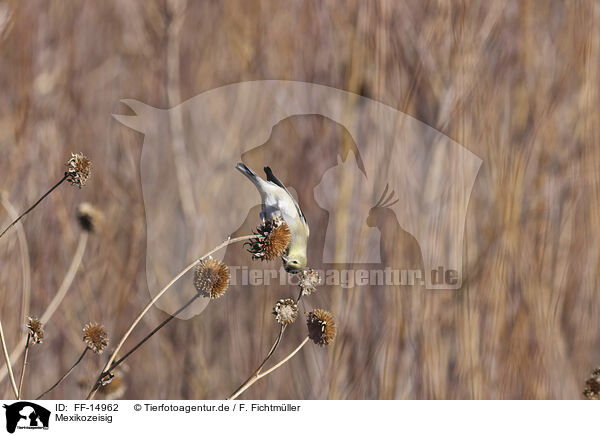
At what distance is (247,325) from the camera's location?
76 cm

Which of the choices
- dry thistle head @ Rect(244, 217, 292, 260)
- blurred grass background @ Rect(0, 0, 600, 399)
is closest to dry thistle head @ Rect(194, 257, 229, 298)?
dry thistle head @ Rect(244, 217, 292, 260)

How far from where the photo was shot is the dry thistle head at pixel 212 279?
469 millimetres

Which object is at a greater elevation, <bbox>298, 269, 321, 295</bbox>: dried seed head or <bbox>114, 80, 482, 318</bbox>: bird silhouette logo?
<bbox>114, 80, 482, 318</bbox>: bird silhouette logo

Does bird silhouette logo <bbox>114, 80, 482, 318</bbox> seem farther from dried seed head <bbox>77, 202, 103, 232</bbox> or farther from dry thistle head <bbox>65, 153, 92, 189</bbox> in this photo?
dry thistle head <bbox>65, 153, 92, 189</bbox>

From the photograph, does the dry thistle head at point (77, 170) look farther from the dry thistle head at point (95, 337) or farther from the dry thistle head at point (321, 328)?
the dry thistle head at point (321, 328)

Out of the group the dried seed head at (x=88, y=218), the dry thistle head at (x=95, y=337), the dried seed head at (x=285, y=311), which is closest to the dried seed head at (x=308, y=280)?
the dried seed head at (x=285, y=311)

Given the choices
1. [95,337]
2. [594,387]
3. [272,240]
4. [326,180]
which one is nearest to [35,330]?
[95,337]

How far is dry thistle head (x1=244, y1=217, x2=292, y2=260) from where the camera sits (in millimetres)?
433

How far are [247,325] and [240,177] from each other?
22 cm

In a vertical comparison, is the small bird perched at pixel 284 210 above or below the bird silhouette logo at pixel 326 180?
below

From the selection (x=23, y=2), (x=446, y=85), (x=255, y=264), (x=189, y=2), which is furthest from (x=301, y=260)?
(x=23, y=2)

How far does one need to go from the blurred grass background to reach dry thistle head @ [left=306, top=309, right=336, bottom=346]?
207 mm

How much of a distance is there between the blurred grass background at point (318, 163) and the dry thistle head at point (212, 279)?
28cm

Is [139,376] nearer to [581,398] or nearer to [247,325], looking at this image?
[247,325]
